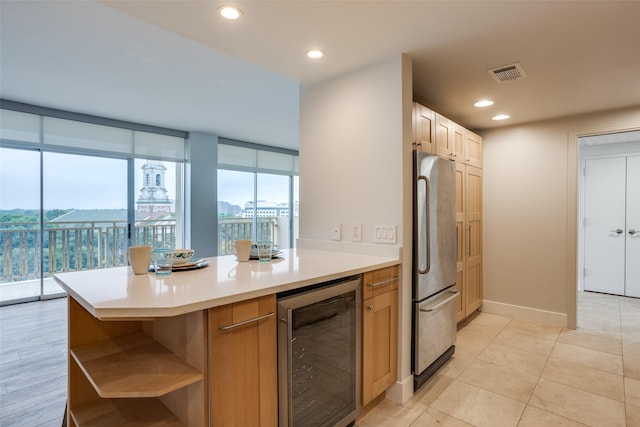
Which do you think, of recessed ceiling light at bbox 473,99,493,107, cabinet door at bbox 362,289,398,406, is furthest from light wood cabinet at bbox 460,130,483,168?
cabinet door at bbox 362,289,398,406

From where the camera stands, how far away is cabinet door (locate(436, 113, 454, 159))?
2.79 m

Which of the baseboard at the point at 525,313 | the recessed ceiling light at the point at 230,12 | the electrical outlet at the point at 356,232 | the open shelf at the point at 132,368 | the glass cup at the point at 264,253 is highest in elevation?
the recessed ceiling light at the point at 230,12

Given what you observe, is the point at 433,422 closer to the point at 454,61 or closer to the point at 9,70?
the point at 454,61

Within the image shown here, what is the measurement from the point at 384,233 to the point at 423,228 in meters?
0.28

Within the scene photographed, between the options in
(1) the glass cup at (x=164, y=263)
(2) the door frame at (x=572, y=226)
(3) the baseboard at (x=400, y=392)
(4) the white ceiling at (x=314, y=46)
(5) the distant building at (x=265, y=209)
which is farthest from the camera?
(5) the distant building at (x=265, y=209)

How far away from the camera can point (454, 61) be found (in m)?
2.26

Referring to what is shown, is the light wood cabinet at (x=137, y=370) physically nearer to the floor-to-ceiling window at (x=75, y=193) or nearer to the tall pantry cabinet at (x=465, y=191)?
the tall pantry cabinet at (x=465, y=191)

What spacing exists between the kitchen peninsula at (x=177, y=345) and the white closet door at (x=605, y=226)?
5136 mm

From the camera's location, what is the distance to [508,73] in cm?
244

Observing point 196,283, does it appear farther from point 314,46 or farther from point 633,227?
point 633,227

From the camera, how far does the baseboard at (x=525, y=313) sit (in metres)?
3.50

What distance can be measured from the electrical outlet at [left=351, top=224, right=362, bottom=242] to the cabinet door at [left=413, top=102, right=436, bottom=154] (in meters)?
0.75

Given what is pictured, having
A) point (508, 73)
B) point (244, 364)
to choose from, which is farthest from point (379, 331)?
point (508, 73)

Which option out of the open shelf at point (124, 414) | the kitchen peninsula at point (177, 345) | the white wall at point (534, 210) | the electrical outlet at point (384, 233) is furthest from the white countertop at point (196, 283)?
the white wall at point (534, 210)
